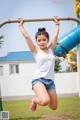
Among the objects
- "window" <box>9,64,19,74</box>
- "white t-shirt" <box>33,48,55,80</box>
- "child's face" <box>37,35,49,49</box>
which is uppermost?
"window" <box>9,64,19,74</box>

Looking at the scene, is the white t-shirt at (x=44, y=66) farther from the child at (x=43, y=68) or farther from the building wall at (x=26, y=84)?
the building wall at (x=26, y=84)

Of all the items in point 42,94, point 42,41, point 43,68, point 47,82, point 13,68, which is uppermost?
point 13,68

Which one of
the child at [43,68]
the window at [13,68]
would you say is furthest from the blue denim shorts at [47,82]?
the window at [13,68]

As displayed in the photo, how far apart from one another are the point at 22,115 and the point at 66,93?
5.83m

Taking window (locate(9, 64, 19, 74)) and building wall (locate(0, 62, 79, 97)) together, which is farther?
window (locate(9, 64, 19, 74))

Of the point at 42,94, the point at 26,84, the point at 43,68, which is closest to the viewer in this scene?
the point at 42,94

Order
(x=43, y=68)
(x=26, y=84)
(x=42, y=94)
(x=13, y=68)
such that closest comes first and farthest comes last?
1. (x=42, y=94)
2. (x=43, y=68)
3. (x=26, y=84)
4. (x=13, y=68)

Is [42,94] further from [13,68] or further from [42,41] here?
[13,68]

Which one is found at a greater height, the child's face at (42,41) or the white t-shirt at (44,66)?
the child's face at (42,41)

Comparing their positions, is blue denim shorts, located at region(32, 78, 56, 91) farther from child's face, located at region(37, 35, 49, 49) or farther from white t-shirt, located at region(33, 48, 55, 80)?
child's face, located at region(37, 35, 49, 49)

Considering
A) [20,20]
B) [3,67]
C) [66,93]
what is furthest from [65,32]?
[3,67]

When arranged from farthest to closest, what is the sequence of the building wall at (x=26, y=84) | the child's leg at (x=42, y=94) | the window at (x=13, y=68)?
the window at (x=13, y=68)
the building wall at (x=26, y=84)
the child's leg at (x=42, y=94)

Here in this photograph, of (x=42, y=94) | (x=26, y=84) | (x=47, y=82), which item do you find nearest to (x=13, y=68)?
(x=26, y=84)

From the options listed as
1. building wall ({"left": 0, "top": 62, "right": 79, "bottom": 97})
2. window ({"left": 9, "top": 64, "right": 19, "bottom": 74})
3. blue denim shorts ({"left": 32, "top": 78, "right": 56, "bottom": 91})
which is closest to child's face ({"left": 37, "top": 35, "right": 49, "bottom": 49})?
blue denim shorts ({"left": 32, "top": 78, "right": 56, "bottom": 91})
